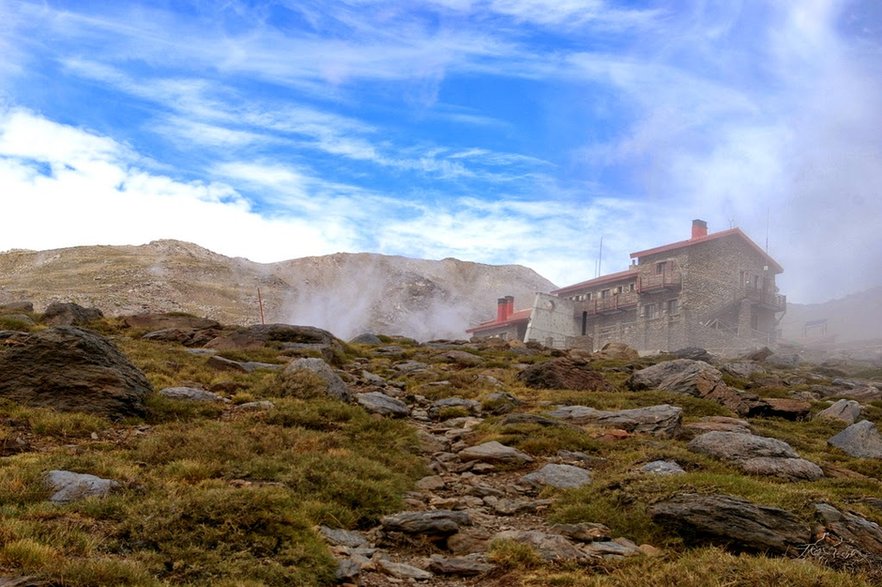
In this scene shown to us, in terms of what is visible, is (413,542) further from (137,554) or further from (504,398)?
(504,398)

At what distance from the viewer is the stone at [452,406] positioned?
Answer: 2050 cm

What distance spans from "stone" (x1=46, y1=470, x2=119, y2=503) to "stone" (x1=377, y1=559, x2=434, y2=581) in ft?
12.6

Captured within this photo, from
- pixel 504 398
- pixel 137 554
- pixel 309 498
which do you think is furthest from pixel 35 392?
pixel 504 398

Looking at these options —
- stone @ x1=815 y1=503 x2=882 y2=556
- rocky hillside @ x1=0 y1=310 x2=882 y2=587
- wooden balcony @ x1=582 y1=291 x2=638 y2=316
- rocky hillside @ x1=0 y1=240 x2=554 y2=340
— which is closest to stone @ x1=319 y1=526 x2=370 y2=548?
rocky hillside @ x1=0 y1=310 x2=882 y2=587

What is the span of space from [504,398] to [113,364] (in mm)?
10084

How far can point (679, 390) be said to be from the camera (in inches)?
942

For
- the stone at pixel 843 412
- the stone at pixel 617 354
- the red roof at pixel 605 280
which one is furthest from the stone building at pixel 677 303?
the stone at pixel 843 412

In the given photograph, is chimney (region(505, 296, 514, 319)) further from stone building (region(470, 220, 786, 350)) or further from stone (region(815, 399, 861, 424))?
stone (region(815, 399, 861, 424))

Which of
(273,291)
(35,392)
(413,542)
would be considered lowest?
(413,542)

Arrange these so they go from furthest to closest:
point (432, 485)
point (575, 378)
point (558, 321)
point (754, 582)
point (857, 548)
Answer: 1. point (558, 321)
2. point (575, 378)
3. point (432, 485)
4. point (857, 548)
5. point (754, 582)

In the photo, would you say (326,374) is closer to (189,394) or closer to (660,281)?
(189,394)

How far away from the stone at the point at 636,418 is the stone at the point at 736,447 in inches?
59.3

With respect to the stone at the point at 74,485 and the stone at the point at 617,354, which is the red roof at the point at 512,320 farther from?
the stone at the point at 74,485

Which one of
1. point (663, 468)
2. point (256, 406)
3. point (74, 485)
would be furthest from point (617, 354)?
point (74, 485)
